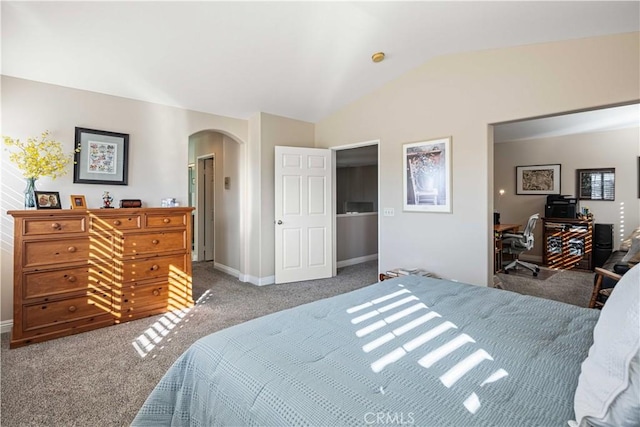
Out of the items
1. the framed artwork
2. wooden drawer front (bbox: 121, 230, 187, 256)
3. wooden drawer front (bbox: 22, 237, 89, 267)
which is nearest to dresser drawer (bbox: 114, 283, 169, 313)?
wooden drawer front (bbox: 121, 230, 187, 256)

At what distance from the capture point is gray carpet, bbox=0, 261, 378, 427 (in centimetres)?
175

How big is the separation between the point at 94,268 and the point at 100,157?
4.05 ft

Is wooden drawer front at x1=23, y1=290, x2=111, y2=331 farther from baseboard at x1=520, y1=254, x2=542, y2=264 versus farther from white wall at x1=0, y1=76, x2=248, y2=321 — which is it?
baseboard at x1=520, y1=254, x2=542, y2=264

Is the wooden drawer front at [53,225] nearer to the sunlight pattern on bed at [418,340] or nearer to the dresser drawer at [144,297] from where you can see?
the dresser drawer at [144,297]

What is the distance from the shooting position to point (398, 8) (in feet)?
8.59

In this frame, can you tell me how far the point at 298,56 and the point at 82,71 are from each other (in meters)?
2.11

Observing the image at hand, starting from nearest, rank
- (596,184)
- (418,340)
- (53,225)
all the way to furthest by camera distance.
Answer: (418,340) < (53,225) < (596,184)

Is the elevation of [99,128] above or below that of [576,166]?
above

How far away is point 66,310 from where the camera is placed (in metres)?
2.75

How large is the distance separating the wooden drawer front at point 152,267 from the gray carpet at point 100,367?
1.46 ft

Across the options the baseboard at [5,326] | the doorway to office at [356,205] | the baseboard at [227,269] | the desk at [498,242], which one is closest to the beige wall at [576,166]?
the desk at [498,242]

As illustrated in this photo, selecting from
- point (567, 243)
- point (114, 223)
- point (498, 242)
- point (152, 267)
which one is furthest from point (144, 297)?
point (567, 243)

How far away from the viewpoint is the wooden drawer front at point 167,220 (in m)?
3.24

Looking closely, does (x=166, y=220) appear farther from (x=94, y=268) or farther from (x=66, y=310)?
(x=66, y=310)
